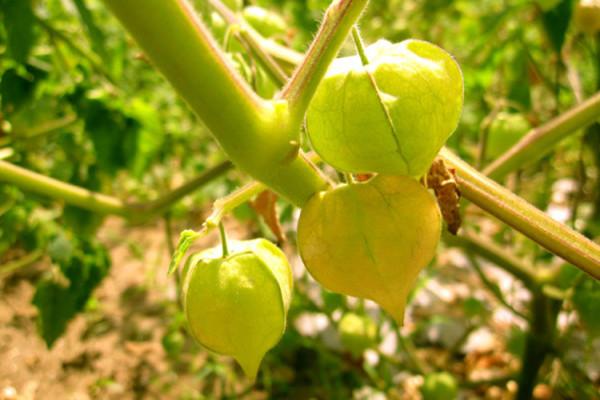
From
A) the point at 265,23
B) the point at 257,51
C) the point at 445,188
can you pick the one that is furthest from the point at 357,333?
the point at 445,188

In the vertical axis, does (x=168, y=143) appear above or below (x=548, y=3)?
below

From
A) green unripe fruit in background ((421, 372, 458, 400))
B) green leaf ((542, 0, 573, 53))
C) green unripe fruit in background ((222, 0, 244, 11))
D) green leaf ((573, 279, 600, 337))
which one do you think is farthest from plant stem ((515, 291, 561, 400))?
green unripe fruit in background ((222, 0, 244, 11))

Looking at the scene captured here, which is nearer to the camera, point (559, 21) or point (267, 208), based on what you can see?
point (267, 208)

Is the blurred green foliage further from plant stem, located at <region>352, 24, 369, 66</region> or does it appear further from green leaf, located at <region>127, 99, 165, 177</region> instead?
plant stem, located at <region>352, 24, 369, 66</region>

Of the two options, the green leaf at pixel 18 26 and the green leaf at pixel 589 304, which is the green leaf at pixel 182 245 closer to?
the green leaf at pixel 18 26

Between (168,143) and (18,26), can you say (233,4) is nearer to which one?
(18,26)

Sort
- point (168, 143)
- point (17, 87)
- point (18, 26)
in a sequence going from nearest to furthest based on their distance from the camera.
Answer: point (18, 26) → point (17, 87) → point (168, 143)

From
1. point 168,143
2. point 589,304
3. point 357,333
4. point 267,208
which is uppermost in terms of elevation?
point 267,208
